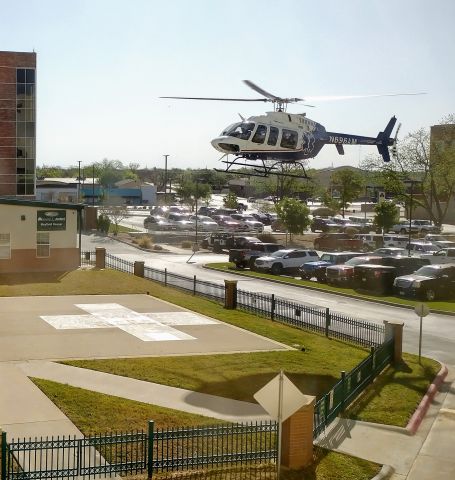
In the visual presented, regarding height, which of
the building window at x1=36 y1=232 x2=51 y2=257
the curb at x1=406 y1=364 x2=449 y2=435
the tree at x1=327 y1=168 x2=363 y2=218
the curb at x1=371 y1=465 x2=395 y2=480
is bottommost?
the curb at x1=406 y1=364 x2=449 y2=435

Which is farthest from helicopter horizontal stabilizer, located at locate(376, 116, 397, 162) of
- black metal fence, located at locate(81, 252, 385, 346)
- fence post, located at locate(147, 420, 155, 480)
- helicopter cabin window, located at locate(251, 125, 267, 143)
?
fence post, located at locate(147, 420, 155, 480)

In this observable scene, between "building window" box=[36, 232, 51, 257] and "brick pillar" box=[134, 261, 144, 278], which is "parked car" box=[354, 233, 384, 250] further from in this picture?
"building window" box=[36, 232, 51, 257]

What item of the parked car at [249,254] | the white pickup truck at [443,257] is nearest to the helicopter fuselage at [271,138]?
the parked car at [249,254]

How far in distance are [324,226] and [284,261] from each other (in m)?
35.2

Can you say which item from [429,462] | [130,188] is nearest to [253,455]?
[429,462]

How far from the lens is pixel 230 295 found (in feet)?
98.8

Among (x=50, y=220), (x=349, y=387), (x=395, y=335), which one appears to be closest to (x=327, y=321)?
(x=395, y=335)

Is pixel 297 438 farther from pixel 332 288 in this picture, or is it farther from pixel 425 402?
pixel 332 288

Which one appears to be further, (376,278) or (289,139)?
(376,278)

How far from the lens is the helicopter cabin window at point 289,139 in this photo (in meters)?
30.9

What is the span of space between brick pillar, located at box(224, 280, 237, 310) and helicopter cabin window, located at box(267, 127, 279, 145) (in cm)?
581

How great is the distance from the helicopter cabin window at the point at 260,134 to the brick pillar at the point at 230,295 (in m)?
5.72

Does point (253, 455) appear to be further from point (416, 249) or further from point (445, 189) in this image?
point (445, 189)

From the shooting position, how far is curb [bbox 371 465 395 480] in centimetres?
1291
